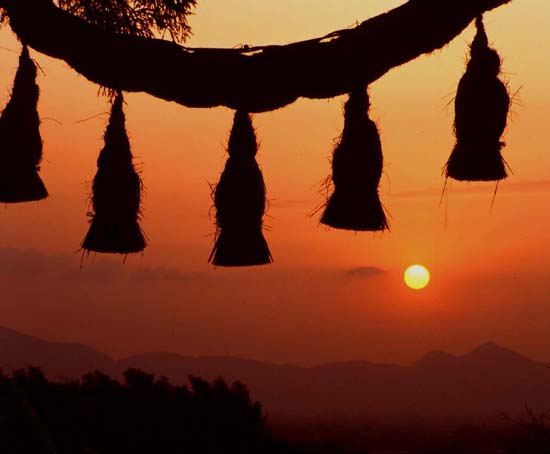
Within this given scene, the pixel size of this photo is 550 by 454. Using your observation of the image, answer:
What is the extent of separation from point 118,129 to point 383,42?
1.88m

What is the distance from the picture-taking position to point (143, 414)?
19.7ft

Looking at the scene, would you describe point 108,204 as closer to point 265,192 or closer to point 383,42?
point 265,192

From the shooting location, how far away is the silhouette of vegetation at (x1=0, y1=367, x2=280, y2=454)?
5676 mm

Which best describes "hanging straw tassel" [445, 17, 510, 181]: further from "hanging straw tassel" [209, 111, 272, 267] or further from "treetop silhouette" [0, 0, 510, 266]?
"hanging straw tassel" [209, 111, 272, 267]

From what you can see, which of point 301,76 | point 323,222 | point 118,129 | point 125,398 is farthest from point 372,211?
point 125,398

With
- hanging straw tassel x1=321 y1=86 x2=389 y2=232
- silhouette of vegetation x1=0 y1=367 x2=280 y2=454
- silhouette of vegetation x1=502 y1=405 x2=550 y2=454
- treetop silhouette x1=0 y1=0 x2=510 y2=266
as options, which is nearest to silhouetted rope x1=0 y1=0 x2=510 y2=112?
treetop silhouette x1=0 y1=0 x2=510 y2=266

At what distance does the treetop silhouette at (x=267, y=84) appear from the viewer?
4.62m

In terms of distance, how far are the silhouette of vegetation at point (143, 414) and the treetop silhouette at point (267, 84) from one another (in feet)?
3.01

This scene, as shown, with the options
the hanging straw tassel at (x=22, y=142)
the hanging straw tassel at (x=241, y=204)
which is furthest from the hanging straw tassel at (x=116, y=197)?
the hanging straw tassel at (x=241, y=204)

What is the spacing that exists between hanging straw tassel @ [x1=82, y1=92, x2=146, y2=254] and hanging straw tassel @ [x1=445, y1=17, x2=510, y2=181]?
73.5 inches

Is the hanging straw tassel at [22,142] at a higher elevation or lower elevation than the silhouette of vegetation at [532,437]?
higher

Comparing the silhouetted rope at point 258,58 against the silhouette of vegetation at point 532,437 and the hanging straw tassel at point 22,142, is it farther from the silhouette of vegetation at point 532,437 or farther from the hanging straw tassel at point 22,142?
the silhouette of vegetation at point 532,437

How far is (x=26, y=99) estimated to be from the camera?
19.5ft

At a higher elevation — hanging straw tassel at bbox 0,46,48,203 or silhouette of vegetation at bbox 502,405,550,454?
hanging straw tassel at bbox 0,46,48,203
